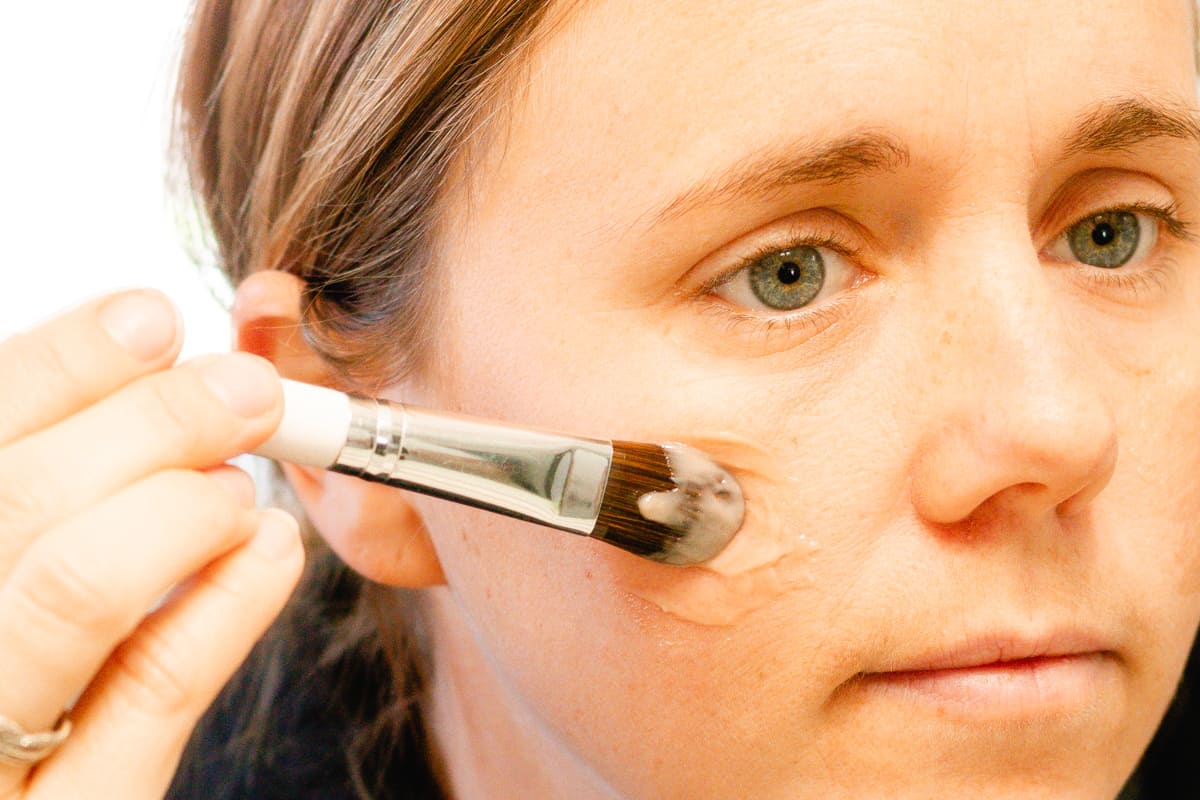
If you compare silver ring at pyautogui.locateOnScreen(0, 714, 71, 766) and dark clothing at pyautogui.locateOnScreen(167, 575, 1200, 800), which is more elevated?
dark clothing at pyautogui.locateOnScreen(167, 575, 1200, 800)

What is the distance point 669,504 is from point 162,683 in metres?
0.30

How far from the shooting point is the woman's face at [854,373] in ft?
2.52

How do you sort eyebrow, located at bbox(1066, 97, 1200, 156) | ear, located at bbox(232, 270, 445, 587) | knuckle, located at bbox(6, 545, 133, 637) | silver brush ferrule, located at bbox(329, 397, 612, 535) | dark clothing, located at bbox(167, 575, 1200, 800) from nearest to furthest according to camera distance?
knuckle, located at bbox(6, 545, 133, 637)
silver brush ferrule, located at bbox(329, 397, 612, 535)
eyebrow, located at bbox(1066, 97, 1200, 156)
ear, located at bbox(232, 270, 445, 587)
dark clothing, located at bbox(167, 575, 1200, 800)

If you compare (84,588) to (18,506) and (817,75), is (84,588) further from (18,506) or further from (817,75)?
(817,75)

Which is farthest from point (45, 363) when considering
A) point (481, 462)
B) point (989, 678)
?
point (989, 678)

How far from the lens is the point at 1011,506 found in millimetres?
774

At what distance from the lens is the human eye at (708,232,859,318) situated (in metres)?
0.83

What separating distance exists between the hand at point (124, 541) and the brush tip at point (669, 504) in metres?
0.19

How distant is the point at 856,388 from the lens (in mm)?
793

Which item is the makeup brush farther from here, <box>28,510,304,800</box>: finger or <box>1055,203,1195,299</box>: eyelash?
<box>1055,203,1195,299</box>: eyelash

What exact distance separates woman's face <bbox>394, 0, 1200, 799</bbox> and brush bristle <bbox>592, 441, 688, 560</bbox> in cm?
3


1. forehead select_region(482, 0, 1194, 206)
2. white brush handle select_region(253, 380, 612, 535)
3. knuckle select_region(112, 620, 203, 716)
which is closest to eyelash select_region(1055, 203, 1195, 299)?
forehead select_region(482, 0, 1194, 206)

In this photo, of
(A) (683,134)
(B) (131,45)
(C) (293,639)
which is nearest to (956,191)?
(A) (683,134)

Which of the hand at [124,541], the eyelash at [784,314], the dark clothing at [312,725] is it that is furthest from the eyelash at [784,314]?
the dark clothing at [312,725]
